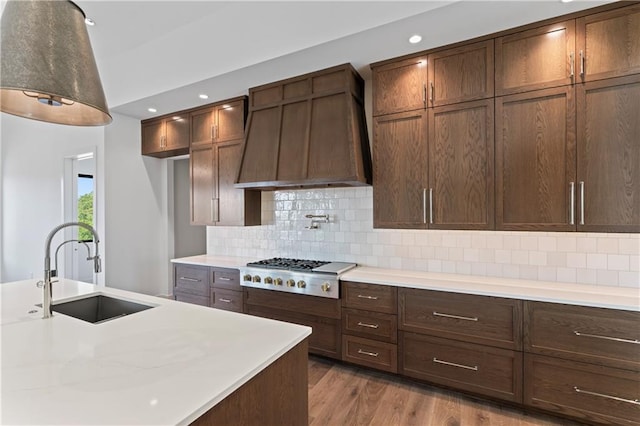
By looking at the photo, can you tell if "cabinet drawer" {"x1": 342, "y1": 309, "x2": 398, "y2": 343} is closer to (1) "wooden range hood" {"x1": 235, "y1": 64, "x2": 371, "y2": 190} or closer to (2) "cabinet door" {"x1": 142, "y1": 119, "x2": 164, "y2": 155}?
(1) "wooden range hood" {"x1": 235, "y1": 64, "x2": 371, "y2": 190}

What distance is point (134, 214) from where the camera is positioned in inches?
163

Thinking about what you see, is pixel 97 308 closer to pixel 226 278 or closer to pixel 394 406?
pixel 226 278

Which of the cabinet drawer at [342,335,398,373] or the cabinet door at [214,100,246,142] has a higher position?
the cabinet door at [214,100,246,142]

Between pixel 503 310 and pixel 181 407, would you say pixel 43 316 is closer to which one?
pixel 181 407

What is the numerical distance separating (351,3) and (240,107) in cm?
172

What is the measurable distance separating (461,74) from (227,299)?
9.97ft

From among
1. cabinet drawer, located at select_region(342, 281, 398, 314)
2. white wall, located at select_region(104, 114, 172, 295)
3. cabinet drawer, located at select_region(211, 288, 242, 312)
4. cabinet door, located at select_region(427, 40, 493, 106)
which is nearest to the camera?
cabinet door, located at select_region(427, 40, 493, 106)

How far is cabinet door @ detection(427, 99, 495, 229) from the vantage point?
229 centimetres

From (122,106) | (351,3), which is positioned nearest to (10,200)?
(122,106)

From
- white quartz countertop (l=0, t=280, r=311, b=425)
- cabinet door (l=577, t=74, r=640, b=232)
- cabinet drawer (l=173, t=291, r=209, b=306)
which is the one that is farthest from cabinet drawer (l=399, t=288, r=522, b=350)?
cabinet drawer (l=173, t=291, r=209, b=306)

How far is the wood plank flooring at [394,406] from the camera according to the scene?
2.01 metres

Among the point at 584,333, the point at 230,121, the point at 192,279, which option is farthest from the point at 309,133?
the point at 584,333

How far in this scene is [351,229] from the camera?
315 cm

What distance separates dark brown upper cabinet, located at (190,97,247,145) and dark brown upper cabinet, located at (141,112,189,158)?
19 cm
